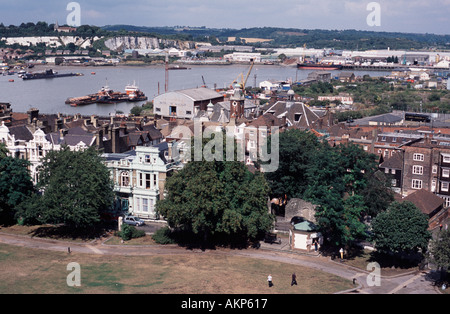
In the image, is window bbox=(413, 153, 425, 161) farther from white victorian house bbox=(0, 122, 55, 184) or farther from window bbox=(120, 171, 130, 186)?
white victorian house bbox=(0, 122, 55, 184)

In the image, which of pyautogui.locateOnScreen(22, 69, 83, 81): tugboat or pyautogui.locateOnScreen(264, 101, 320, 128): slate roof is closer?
pyautogui.locateOnScreen(264, 101, 320, 128): slate roof

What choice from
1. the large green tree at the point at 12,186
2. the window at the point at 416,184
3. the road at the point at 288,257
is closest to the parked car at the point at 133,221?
the road at the point at 288,257

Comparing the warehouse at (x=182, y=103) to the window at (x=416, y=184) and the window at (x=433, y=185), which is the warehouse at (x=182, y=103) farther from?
the window at (x=433, y=185)

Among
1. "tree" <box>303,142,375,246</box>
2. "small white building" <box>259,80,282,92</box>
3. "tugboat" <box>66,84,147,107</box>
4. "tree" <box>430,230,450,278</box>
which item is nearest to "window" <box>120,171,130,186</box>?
"tree" <box>303,142,375,246</box>

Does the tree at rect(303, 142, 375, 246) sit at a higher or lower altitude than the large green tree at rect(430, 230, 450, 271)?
higher

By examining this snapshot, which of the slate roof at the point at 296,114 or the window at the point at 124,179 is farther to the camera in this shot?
the slate roof at the point at 296,114

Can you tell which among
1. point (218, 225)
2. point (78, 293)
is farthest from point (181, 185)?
point (78, 293)
